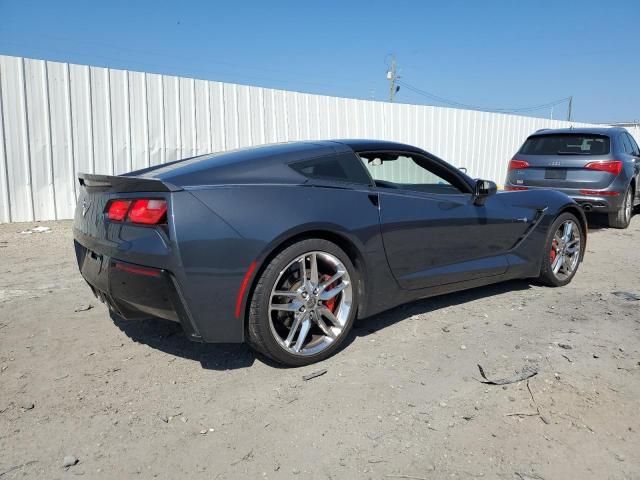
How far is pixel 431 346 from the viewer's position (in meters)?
3.39

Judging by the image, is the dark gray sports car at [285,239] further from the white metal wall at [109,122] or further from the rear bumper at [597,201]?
the white metal wall at [109,122]

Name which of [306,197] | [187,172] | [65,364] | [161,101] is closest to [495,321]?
[306,197]

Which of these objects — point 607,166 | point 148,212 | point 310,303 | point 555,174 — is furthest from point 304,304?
point 607,166

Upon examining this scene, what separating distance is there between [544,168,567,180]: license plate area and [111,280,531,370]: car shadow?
3.98 meters

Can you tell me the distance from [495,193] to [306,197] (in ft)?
6.44

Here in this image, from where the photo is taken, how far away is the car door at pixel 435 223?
3457 millimetres

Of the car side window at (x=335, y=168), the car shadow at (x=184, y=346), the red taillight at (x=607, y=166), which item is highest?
the red taillight at (x=607, y=166)

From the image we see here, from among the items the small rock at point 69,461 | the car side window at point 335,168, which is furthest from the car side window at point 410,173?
the small rock at point 69,461

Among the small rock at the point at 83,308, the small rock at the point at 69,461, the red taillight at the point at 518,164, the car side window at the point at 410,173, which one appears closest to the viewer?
→ the small rock at the point at 69,461

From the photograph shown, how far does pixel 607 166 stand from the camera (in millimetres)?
7512

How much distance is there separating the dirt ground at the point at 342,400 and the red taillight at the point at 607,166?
13.5 ft

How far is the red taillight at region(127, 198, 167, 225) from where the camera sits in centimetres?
264

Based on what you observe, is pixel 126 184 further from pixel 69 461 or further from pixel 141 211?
pixel 69 461

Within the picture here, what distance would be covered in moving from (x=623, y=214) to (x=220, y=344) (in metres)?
7.25
